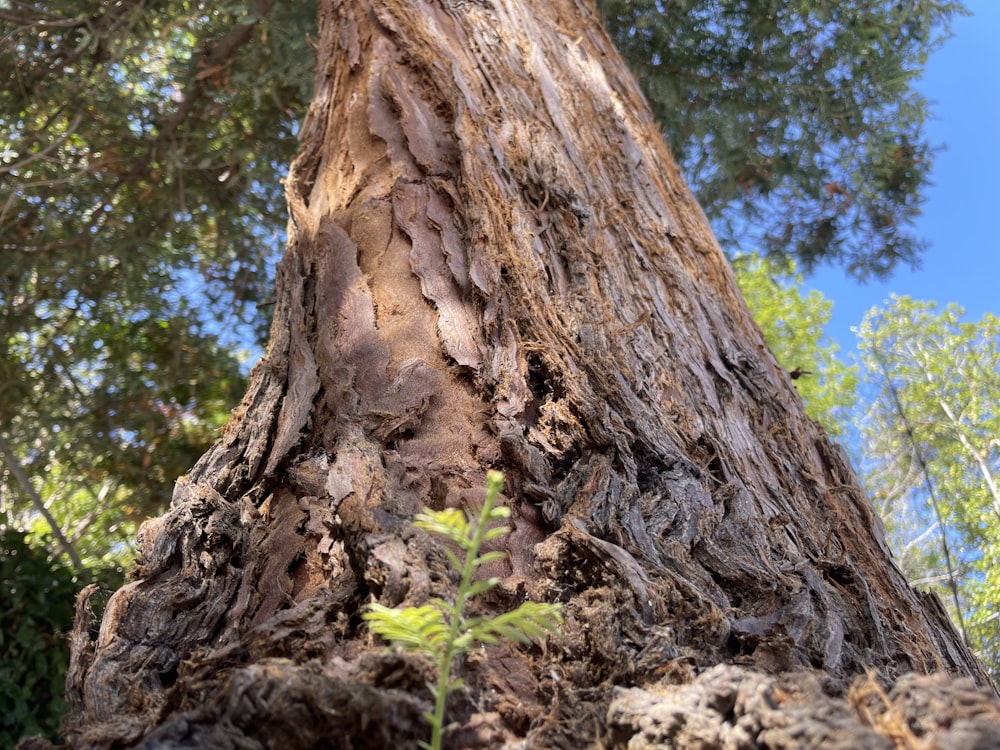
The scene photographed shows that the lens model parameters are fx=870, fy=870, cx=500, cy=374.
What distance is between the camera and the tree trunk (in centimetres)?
104

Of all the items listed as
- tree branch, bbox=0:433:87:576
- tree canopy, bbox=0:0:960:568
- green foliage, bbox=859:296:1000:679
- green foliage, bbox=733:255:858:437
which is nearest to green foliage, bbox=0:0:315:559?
tree canopy, bbox=0:0:960:568

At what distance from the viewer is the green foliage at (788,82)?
5.28 meters

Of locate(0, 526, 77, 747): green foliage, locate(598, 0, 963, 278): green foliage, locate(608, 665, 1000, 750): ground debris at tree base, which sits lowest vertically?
locate(608, 665, 1000, 750): ground debris at tree base

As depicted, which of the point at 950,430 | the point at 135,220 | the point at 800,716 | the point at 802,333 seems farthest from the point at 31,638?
the point at 802,333

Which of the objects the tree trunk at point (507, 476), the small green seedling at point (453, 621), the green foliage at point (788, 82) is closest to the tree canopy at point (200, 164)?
the green foliage at point (788, 82)

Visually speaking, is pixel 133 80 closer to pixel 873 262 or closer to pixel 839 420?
pixel 873 262

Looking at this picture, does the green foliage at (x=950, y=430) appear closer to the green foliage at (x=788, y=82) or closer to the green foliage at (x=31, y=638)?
the green foliage at (x=788, y=82)

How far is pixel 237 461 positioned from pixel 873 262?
6.12 metres

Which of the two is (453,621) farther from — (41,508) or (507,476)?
(41,508)

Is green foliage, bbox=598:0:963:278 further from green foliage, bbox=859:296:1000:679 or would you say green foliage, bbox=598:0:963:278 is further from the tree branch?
the tree branch

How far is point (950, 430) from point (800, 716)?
18.4 feet

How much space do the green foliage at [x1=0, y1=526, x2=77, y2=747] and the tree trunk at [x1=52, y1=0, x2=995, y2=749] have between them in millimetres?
3322

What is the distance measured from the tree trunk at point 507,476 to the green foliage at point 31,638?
3322 mm

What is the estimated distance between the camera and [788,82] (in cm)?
552
